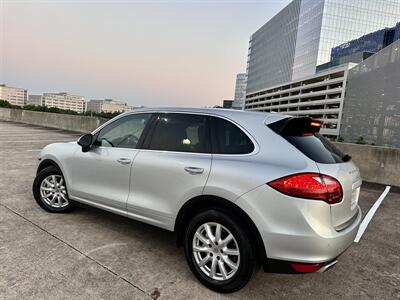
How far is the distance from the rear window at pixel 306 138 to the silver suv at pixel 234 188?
0.01 m

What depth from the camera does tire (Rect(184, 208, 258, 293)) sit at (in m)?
2.43

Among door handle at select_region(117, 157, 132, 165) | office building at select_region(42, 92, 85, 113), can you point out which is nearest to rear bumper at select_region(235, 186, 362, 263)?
door handle at select_region(117, 157, 132, 165)

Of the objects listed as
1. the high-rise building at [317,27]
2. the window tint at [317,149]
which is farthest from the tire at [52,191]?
the high-rise building at [317,27]

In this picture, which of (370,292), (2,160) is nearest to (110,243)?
(370,292)

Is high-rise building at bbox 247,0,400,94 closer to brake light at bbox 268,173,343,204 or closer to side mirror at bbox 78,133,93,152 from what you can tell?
side mirror at bbox 78,133,93,152

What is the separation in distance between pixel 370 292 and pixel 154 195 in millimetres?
2267

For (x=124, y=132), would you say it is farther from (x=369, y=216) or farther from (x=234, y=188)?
(x=369, y=216)

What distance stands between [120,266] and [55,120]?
18.2 m

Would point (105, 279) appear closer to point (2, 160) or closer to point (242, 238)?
point (242, 238)

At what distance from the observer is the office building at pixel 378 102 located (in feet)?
37.6

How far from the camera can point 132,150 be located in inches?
131

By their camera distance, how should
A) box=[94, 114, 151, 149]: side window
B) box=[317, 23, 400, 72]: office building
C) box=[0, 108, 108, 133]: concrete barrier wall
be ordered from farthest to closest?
box=[317, 23, 400, 72]: office building < box=[0, 108, 108, 133]: concrete barrier wall < box=[94, 114, 151, 149]: side window

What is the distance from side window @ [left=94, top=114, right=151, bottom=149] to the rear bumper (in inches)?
64.7

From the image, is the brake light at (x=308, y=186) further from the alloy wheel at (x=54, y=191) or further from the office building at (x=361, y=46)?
the office building at (x=361, y=46)
